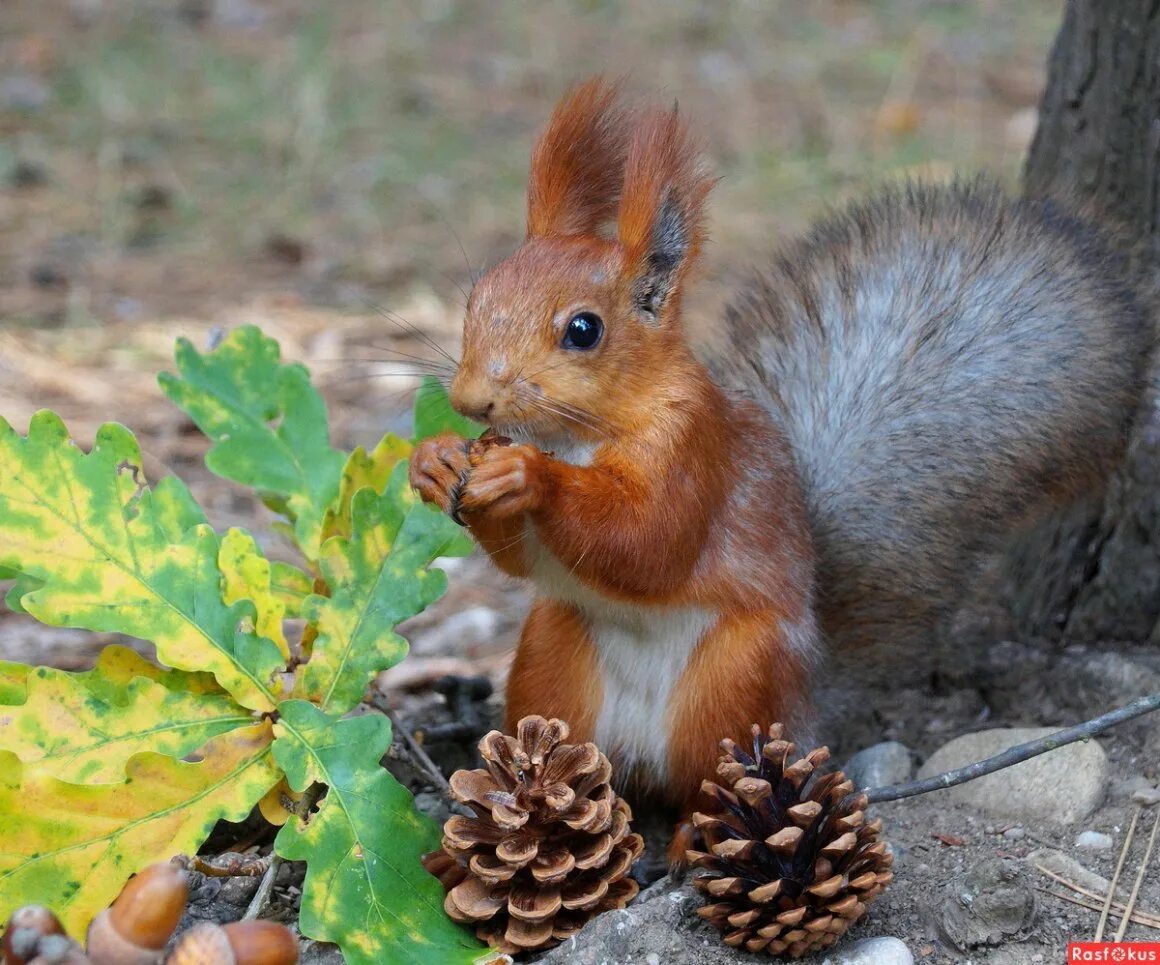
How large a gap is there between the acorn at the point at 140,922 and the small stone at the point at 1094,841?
33.9 inches

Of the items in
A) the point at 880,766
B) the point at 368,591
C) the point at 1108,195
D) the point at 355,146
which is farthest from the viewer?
the point at 355,146

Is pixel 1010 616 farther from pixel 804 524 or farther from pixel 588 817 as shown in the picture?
pixel 588 817

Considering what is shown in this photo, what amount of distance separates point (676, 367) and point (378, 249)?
7.48 ft

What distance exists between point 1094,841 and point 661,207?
0.74m

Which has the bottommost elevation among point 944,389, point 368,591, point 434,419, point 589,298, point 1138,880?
point 1138,880

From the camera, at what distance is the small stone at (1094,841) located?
4.32 ft

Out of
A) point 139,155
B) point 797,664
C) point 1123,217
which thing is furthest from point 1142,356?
point 139,155

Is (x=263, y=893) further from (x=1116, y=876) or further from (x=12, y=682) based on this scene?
(x=1116, y=876)

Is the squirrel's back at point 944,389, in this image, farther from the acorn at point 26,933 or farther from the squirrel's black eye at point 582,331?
the acorn at point 26,933

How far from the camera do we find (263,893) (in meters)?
1.24

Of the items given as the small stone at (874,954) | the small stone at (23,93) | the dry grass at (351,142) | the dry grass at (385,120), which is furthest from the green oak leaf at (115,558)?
the small stone at (23,93)

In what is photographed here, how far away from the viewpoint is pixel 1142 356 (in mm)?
1541

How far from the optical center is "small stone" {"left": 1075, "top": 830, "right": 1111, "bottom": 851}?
1.32 metres

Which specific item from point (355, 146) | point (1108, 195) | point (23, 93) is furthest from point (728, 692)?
point (23, 93)
